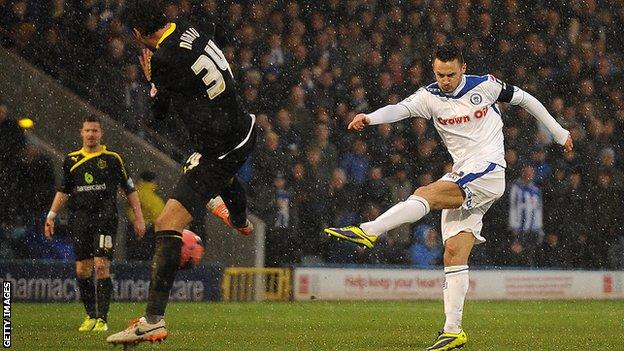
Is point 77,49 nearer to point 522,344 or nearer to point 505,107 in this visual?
point 505,107

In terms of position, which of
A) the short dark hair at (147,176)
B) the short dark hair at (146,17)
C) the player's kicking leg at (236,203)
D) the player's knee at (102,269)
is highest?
the short dark hair at (147,176)

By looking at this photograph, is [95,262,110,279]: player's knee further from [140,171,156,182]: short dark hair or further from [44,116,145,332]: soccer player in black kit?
[140,171,156,182]: short dark hair

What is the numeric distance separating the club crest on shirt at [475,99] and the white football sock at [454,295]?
1.25 m

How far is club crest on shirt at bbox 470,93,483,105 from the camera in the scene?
31.6 ft

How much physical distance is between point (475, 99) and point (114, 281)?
829cm

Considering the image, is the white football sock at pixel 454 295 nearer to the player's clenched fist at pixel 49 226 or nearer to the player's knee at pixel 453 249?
the player's knee at pixel 453 249

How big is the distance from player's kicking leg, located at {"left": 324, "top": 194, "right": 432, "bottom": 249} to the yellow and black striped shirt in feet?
13.0

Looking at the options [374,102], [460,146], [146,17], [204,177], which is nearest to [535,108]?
[460,146]

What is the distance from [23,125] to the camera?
1736cm

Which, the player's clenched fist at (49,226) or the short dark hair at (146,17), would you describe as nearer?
the short dark hair at (146,17)

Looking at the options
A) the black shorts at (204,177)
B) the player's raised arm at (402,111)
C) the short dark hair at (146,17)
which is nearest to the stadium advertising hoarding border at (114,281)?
the player's raised arm at (402,111)

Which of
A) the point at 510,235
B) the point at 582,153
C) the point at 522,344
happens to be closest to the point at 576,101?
the point at 582,153

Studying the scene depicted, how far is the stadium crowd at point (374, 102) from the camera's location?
17.8m

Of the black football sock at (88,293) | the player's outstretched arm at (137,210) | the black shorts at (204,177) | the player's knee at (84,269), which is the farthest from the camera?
the player's outstretched arm at (137,210)
